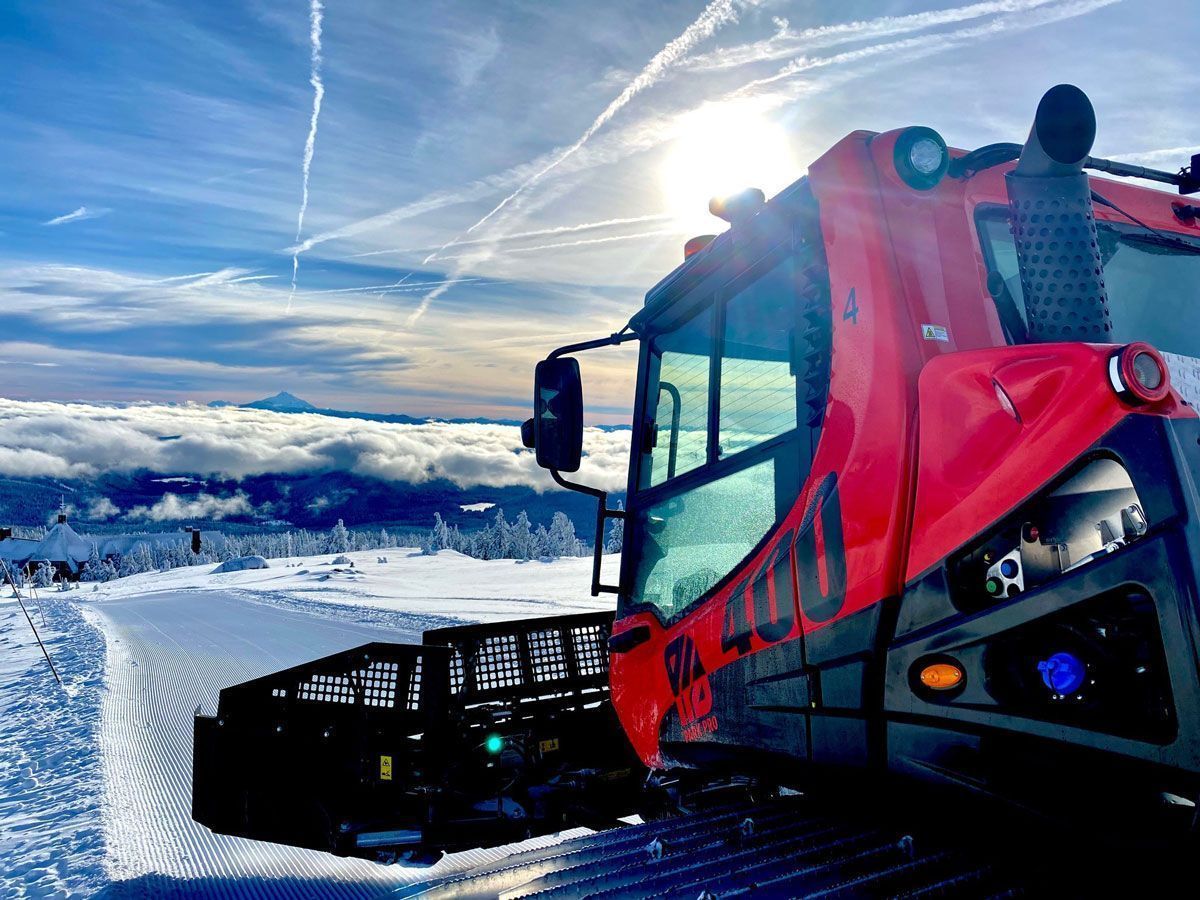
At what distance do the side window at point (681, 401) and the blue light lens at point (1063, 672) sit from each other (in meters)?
1.58

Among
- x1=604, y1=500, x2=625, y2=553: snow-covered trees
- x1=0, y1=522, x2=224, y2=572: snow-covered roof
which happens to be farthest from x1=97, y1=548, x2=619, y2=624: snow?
x1=0, y1=522, x2=224, y2=572: snow-covered roof

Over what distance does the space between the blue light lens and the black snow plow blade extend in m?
2.90

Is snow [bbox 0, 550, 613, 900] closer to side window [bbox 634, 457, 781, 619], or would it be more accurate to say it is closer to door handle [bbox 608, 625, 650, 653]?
door handle [bbox 608, 625, 650, 653]

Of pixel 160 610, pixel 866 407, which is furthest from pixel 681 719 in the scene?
pixel 160 610

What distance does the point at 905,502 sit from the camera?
2250 millimetres

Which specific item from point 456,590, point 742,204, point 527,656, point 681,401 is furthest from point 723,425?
point 456,590

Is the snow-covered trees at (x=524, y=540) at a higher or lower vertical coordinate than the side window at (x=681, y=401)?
higher

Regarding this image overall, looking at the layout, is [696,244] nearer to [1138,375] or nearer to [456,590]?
[1138,375]

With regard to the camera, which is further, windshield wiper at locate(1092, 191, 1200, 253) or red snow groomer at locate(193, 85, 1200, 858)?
windshield wiper at locate(1092, 191, 1200, 253)

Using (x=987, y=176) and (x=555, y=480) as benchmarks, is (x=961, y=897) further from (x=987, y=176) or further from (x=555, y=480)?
(x=555, y=480)

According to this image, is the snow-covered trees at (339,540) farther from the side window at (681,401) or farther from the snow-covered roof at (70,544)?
the side window at (681,401)

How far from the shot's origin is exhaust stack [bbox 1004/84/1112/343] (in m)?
2.08

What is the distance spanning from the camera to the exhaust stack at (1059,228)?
2.08 meters

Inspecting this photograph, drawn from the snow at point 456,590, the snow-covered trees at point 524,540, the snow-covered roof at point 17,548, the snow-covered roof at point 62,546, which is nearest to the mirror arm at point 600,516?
the snow at point 456,590
